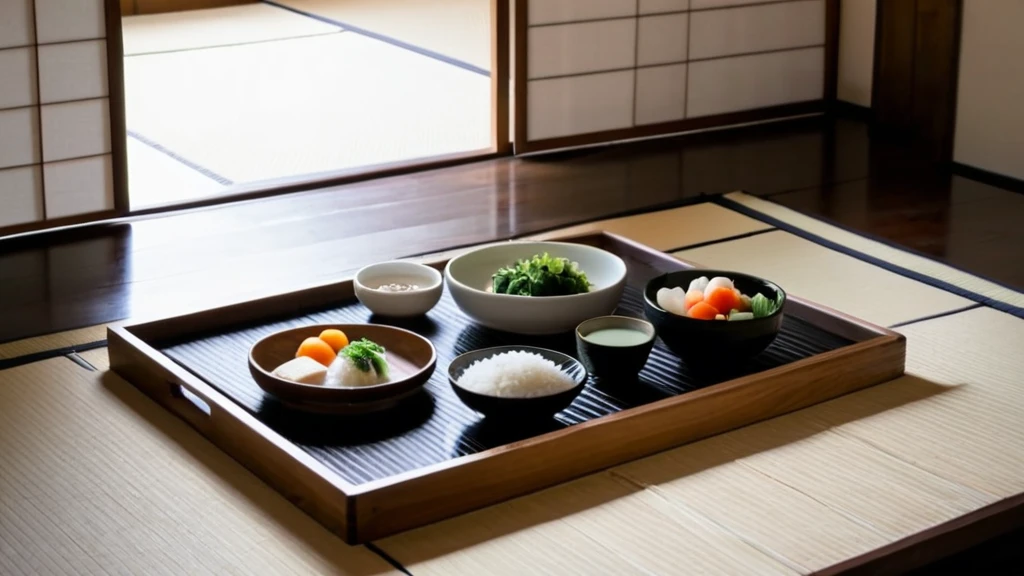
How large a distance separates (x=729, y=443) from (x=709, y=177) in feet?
7.22

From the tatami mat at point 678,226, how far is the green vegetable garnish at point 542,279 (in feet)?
3.17

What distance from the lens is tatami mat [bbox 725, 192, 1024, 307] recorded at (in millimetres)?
3717

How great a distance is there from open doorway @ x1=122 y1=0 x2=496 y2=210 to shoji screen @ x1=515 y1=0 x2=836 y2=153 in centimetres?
26

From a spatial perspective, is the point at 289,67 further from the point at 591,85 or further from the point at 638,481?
the point at 638,481

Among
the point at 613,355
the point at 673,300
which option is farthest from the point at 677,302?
the point at 613,355

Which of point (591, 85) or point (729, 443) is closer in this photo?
point (729, 443)

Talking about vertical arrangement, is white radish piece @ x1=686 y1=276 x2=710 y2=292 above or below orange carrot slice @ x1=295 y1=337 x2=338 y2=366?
above

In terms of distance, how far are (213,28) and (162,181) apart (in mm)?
3208

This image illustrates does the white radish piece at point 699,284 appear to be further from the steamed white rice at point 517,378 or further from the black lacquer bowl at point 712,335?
the steamed white rice at point 517,378

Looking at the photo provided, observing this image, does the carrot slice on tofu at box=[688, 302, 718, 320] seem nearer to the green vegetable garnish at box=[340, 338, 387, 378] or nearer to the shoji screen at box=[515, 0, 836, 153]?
the green vegetable garnish at box=[340, 338, 387, 378]

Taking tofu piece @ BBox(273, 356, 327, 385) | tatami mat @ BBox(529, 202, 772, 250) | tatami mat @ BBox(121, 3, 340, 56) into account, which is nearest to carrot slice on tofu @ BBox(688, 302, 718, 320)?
tofu piece @ BBox(273, 356, 327, 385)

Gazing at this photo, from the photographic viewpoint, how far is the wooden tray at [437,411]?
2465 millimetres

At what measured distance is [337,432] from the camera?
8.73ft

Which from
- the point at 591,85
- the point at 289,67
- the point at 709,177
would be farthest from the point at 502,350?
the point at 289,67
